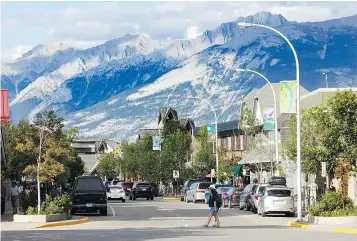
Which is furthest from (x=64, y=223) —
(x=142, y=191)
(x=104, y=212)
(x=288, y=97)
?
(x=142, y=191)

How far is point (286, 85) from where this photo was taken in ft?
140

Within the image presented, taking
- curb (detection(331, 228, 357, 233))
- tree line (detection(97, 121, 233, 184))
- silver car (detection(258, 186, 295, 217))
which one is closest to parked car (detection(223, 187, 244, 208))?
silver car (detection(258, 186, 295, 217))

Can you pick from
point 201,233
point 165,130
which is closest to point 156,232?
point 201,233

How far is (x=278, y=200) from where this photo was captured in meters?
48.6

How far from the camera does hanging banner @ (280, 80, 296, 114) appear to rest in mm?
42138

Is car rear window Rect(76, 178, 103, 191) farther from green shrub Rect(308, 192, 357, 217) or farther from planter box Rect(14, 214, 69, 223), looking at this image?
green shrub Rect(308, 192, 357, 217)

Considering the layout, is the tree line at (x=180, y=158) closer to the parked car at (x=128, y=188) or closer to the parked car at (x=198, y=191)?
the parked car at (x=128, y=188)

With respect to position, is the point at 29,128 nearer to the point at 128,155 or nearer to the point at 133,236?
the point at 133,236

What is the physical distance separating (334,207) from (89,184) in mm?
15897

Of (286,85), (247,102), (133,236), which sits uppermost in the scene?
(247,102)

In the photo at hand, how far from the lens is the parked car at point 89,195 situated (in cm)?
4950

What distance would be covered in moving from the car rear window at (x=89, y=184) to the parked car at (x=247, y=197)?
1022 cm

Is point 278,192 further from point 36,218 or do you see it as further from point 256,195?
point 36,218

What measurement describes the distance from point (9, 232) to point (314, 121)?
23210 mm
